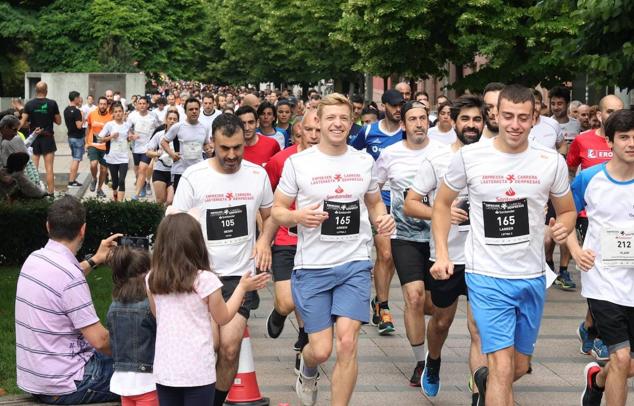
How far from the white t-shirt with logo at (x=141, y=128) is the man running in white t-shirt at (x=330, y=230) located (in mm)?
15615

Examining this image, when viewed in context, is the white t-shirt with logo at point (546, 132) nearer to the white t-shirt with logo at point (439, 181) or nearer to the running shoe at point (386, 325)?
the running shoe at point (386, 325)

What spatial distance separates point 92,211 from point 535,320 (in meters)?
8.20

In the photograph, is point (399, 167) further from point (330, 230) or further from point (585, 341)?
point (330, 230)

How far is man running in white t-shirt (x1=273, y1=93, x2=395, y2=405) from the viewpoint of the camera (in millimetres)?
7973

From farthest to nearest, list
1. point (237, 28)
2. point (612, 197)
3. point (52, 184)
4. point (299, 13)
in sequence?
point (237, 28)
point (299, 13)
point (52, 184)
point (612, 197)

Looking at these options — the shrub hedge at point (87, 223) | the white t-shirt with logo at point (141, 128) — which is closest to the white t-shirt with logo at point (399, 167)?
the shrub hedge at point (87, 223)

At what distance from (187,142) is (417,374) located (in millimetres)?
7728

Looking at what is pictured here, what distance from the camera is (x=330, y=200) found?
8047mm

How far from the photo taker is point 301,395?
8406mm

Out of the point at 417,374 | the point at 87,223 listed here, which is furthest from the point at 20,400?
the point at 87,223

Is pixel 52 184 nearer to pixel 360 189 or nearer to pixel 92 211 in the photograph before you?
pixel 92 211

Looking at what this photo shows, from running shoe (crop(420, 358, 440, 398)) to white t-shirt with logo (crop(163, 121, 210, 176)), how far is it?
310 inches

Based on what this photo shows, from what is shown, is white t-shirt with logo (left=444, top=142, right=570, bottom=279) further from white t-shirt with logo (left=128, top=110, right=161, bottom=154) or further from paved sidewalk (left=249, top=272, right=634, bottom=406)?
white t-shirt with logo (left=128, top=110, right=161, bottom=154)

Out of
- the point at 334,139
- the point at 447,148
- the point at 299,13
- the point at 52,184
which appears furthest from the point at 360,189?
the point at 299,13
